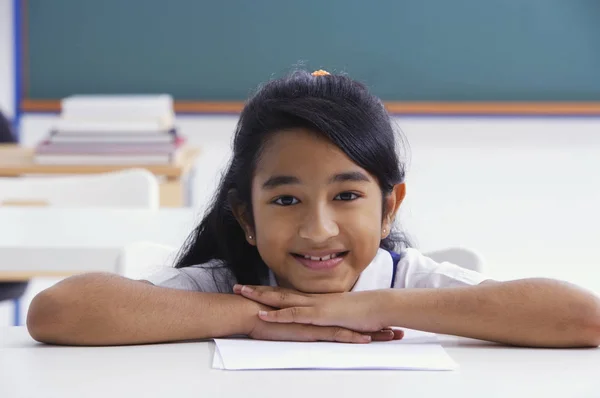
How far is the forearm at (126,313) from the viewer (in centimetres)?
123

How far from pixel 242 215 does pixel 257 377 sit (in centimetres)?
54

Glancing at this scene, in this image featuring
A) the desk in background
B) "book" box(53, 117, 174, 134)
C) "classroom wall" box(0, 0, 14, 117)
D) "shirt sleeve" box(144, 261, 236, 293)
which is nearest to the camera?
"shirt sleeve" box(144, 261, 236, 293)

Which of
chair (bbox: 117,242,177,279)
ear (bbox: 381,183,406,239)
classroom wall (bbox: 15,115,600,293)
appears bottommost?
classroom wall (bbox: 15,115,600,293)

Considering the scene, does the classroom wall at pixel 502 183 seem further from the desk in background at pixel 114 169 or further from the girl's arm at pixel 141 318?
the girl's arm at pixel 141 318

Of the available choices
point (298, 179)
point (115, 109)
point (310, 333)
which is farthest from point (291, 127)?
point (115, 109)

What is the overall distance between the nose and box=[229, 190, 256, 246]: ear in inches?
6.9

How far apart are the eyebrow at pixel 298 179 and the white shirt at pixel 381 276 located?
7.6 inches

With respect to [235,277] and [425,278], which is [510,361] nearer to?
[425,278]

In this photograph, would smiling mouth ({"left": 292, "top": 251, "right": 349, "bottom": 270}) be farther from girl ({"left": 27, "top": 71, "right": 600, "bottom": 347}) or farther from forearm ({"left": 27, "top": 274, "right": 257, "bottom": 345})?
forearm ({"left": 27, "top": 274, "right": 257, "bottom": 345})

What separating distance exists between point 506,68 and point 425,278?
11.3ft

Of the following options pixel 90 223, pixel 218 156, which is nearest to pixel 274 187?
pixel 90 223

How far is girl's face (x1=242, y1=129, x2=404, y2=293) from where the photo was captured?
1.34m

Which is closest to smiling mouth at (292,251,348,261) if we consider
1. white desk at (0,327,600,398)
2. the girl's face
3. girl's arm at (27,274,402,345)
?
the girl's face

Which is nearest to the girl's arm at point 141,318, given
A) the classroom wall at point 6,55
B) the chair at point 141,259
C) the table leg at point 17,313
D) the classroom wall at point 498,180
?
the chair at point 141,259
